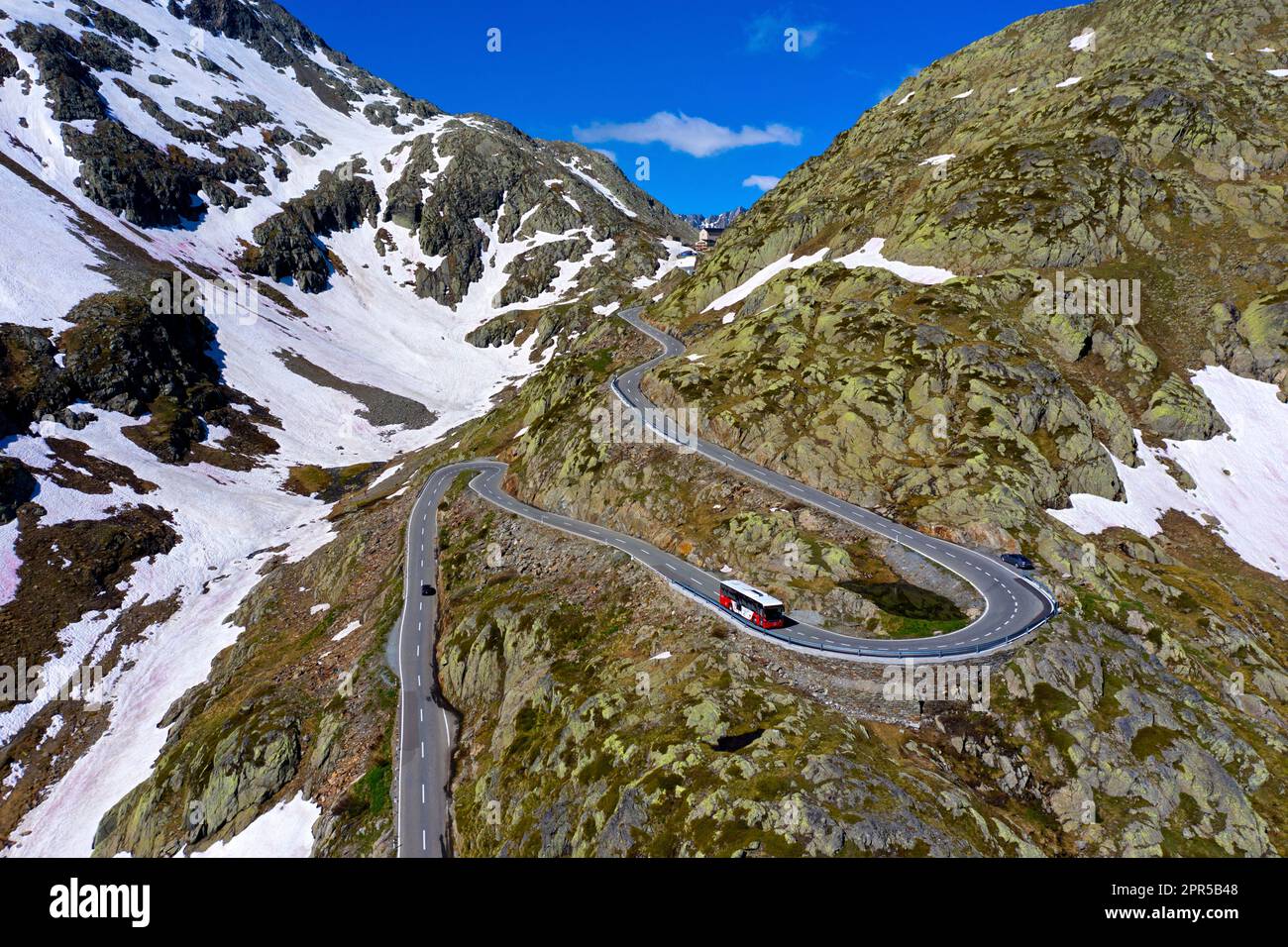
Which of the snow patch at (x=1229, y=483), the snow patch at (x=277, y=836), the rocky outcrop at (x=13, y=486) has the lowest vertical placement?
the snow patch at (x=277, y=836)

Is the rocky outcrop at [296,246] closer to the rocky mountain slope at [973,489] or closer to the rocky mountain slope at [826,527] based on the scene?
the rocky mountain slope at [826,527]

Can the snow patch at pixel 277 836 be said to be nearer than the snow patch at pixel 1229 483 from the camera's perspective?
Yes

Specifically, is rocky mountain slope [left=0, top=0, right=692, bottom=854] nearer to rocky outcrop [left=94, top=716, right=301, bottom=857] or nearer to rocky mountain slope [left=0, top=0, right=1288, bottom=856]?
rocky outcrop [left=94, top=716, right=301, bottom=857]

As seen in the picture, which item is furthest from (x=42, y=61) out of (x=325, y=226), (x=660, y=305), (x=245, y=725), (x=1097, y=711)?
(x=1097, y=711)

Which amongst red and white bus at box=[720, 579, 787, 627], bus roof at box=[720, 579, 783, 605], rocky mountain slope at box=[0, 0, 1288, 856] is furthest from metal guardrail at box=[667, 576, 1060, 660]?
bus roof at box=[720, 579, 783, 605]

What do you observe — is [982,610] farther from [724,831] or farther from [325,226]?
[325,226]

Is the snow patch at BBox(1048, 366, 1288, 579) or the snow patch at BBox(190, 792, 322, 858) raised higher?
the snow patch at BBox(1048, 366, 1288, 579)

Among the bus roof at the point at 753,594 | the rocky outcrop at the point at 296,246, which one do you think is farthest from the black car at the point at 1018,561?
the rocky outcrop at the point at 296,246
